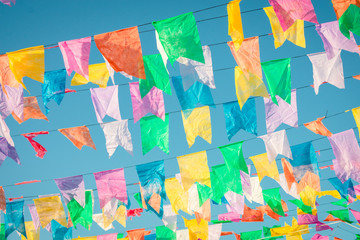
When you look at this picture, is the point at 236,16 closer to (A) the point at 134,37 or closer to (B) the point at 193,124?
(A) the point at 134,37

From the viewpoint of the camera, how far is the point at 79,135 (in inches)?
234

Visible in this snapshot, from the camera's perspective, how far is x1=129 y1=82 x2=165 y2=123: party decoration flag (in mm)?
5344

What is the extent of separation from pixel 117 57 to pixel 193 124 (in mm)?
1707

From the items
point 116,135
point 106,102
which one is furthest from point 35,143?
point 106,102

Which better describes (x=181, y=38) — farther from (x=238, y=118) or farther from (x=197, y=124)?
(x=238, y=118)

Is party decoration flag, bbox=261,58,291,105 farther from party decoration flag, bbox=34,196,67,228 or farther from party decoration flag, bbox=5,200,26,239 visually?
party decoration flag, bbox=5,200,26,239

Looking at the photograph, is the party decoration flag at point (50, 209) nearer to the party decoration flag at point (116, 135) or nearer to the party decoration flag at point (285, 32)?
the party decoration flag at point (116, 135)

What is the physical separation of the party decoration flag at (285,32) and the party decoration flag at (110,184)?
333 centimetres

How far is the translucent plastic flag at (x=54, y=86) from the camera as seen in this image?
5.30 m

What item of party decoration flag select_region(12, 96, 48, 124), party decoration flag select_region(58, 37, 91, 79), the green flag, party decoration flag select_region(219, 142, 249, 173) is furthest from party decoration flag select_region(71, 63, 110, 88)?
party decoration flag select_region(219, 142, 249, 173)

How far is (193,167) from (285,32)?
8.52 ft

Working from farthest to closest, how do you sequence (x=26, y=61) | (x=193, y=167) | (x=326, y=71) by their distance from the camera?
(x=193, y=167) < (x=326, y=71) < (x=26, y=61)

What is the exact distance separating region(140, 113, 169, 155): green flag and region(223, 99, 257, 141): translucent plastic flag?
867mm

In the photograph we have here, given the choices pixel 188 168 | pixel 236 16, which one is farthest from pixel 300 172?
pixel 236 16
